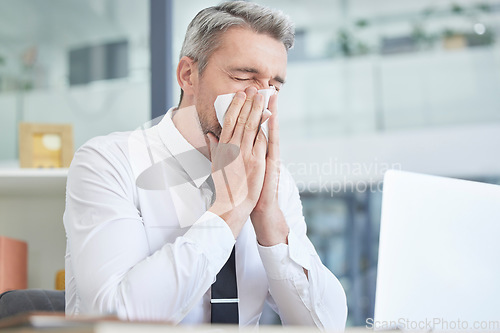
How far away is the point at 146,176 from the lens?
1.32 metres

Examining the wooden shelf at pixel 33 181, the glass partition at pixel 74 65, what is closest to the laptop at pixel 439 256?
the wooden shelf at pixel 33 181

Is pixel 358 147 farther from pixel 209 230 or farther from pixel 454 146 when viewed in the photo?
pixel 209 230

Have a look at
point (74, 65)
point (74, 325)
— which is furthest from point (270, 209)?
point (74, 65)

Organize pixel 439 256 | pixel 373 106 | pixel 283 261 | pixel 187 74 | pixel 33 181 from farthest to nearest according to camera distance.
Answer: pixel 373 106, pixel 33 181, pixel 187 74, pixel 283 261, pixel 439 256

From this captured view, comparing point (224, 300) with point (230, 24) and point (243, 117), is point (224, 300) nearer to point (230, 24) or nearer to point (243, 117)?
point (243, 117)

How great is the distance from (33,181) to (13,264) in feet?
0.90

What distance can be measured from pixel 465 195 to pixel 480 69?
387 centimetres

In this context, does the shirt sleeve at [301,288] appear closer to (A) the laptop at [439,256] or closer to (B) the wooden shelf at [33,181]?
(A) the laptop at [439,256]

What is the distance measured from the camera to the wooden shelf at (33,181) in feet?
5.50

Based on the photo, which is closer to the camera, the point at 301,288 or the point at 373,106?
the point at 301,288

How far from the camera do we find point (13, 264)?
1764 mm

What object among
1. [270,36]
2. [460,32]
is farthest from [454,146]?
[270,36]

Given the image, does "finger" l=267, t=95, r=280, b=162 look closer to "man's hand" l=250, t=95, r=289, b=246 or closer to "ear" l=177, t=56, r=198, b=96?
"man's hand" l=250, t=95, r=289, b=246

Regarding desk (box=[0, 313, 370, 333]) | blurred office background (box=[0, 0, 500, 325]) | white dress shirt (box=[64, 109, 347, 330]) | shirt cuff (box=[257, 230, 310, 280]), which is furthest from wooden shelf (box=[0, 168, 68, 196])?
blurred office background (box=[0, 0, 500, 325])
